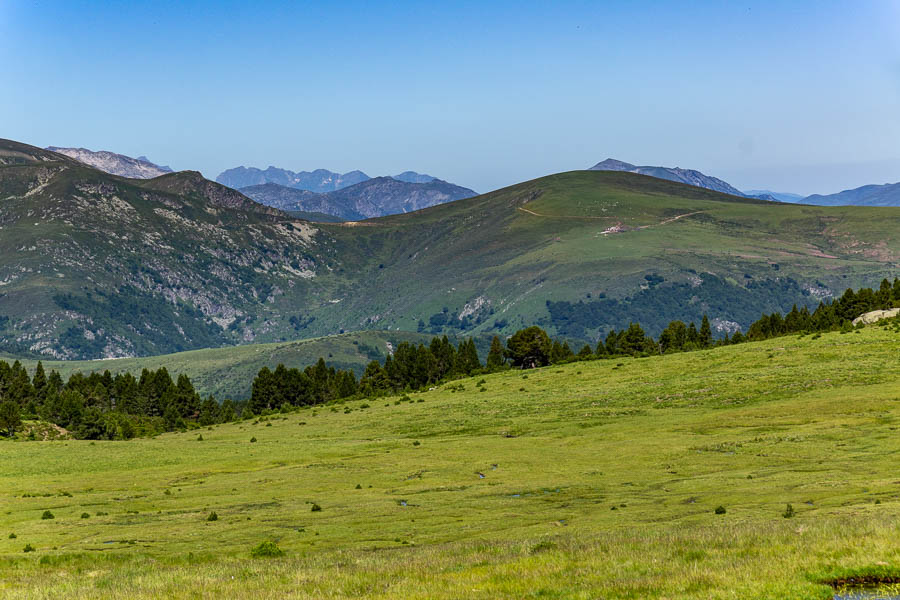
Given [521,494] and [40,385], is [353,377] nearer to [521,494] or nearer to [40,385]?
[40,385]

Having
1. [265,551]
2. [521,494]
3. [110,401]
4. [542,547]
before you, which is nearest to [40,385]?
[110,401]

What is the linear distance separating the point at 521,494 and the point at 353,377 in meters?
122

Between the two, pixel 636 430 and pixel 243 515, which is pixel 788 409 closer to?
pixel 636 430

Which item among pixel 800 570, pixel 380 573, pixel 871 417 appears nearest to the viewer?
pixel 800 570

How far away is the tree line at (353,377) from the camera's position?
5595 inches

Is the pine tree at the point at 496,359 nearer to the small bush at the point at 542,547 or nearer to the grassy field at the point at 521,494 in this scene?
the grassy field at the point at 521,494

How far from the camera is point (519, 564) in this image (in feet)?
74.5

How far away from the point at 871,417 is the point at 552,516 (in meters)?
35.7

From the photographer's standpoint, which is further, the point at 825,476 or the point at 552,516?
the point at 825,476

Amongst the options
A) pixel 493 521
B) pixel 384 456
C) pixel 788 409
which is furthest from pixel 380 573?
pixel 788 409

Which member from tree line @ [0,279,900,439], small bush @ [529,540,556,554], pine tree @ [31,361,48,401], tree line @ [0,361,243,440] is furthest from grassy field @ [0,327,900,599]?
pine tree @ [31,361,48,401]

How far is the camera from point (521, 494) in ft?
152

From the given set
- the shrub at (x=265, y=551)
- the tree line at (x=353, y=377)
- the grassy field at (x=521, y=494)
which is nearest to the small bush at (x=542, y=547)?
the grassy field at (x=521, y=494)

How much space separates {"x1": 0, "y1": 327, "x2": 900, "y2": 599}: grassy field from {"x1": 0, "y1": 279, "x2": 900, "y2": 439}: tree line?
43.3 meters
